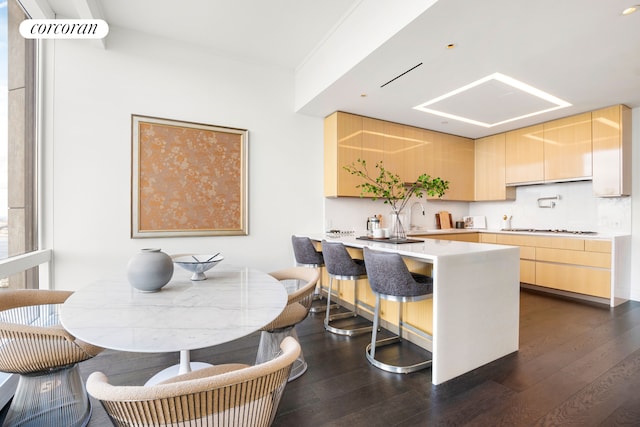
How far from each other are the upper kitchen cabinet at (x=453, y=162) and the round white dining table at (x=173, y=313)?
409cm

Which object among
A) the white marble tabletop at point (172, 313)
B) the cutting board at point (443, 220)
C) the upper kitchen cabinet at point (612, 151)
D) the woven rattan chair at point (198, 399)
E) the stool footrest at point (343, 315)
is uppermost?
the upper kitchen cabinet at point (612, 151)

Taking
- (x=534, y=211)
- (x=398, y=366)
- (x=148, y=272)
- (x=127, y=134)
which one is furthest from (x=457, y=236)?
(x=127, y=134)

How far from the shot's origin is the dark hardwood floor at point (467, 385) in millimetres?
1686

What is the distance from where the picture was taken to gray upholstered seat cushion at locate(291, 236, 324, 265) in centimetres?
325

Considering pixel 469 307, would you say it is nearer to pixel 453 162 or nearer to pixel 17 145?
pixel 453 162

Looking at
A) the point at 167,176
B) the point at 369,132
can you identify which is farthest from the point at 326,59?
the point at 167,176

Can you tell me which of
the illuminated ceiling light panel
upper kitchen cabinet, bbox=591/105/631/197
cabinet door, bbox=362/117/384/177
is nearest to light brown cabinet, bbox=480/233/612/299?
upper kitchen cabinet, bbox=591/105/631/197

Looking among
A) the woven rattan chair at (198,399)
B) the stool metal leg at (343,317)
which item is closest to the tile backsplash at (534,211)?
the stool metal leg at (343,317)

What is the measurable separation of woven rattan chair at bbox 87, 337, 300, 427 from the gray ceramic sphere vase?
0.62 m

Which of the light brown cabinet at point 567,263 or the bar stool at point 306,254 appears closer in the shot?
the bar stool at point 306,254

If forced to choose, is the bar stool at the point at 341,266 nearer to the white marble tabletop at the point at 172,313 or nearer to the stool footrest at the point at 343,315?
the stool footrest at the point at 343,315

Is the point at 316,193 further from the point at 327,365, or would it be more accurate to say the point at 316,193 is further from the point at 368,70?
the point at 327,365

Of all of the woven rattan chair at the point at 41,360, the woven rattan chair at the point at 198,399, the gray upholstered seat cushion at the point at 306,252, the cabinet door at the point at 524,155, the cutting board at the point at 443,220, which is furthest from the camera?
the cutting board at the point at 443,220

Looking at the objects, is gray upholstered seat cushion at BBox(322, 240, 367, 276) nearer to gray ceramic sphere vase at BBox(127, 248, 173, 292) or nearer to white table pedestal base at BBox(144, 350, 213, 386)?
white table pedestal base at BBox(144, 350, 213, 386)
